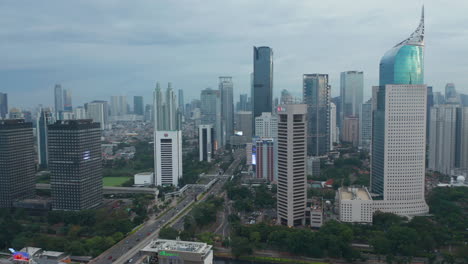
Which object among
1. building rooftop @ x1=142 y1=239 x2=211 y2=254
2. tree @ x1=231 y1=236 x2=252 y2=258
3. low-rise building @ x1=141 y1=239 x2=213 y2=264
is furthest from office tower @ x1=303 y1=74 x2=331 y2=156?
low-rise building @ x1=141 y1=239 x2=213 y2=264

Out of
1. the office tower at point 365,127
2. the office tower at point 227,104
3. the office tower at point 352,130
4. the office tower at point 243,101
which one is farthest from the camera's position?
the office tower at point 243,101

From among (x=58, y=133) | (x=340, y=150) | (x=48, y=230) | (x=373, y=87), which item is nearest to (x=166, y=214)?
(x=48, y=230)

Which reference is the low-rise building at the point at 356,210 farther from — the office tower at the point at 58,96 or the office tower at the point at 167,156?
the office tower at the point at 58,96

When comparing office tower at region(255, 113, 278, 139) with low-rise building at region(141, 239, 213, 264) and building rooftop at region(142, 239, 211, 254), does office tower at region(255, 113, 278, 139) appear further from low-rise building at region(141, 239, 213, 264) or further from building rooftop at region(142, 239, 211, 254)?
low-rise building at region(141, 239, 213, 264)

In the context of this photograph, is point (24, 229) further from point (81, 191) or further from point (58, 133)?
point (58, 133)

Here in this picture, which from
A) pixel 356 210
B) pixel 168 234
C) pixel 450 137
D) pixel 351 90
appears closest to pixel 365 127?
pixel 450 137

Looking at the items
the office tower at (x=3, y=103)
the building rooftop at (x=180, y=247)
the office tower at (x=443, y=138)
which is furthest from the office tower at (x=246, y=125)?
the building rooftop at (x=180, y=247)

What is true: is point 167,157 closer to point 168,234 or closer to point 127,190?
point 127,190
